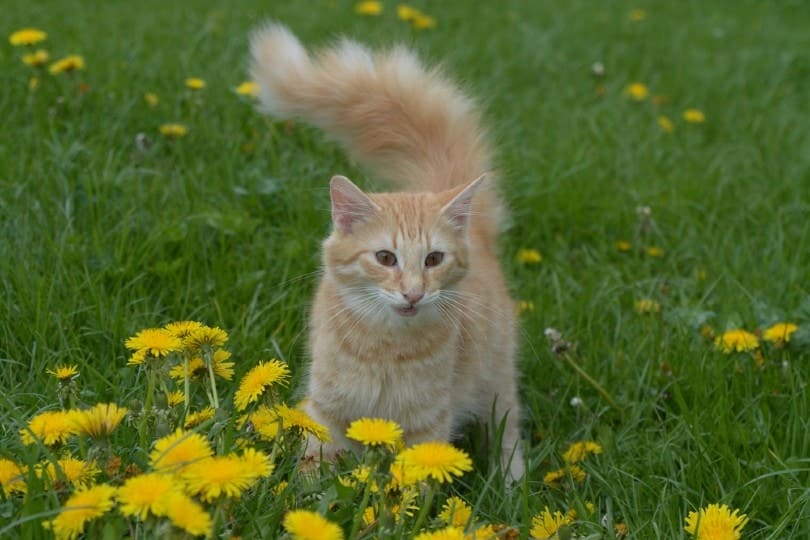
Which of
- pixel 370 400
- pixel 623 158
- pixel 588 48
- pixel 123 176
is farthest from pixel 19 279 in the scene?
pixel 588 48

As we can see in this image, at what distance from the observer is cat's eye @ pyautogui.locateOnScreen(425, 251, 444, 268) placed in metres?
2.62

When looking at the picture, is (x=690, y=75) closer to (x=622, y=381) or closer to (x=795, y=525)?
(x=622, y=381)

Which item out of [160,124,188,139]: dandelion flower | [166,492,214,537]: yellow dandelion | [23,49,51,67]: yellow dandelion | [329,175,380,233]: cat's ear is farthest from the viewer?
[23,49,51,67]: yellow dandelion

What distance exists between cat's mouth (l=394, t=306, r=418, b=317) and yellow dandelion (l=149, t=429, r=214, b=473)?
82cm

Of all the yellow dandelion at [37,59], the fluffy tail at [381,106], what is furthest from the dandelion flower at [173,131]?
the fluffy tail at [381,106]

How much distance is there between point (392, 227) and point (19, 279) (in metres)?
1.13

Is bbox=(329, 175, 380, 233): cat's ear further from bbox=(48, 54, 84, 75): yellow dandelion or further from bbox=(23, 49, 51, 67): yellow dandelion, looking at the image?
bbox=(23, 49, 51, 67): yellow dandelion

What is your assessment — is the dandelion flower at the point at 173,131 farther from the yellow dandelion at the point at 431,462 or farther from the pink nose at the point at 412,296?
the yellow dandelion at the point at 431,462

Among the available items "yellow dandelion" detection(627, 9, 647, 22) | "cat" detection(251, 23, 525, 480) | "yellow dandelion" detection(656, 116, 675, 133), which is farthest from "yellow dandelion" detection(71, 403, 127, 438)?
"yellow dandelion" detection(627, 9, 647, 22)

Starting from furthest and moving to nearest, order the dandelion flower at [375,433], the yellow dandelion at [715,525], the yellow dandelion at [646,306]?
the yellow dandelion at [646,306], the yellow dandelion at [715,525], the dandelion flower at [375,433]

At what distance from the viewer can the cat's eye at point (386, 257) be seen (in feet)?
8.50

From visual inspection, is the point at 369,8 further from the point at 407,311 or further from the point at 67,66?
the point at 407,311

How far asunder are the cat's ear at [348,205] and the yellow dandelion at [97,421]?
0.93 meters

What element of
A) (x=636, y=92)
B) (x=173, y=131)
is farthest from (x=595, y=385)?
(x=636, y=92)
